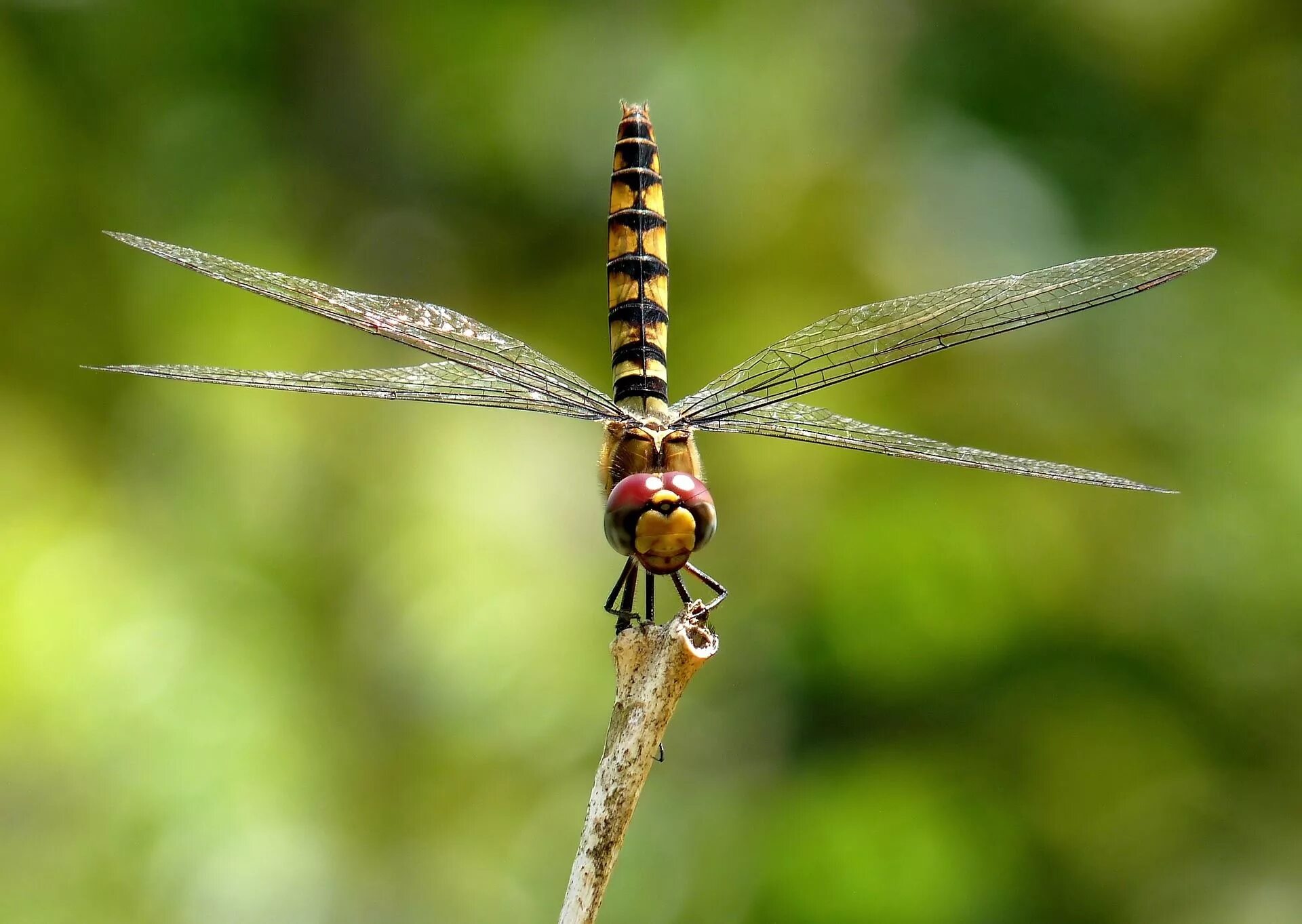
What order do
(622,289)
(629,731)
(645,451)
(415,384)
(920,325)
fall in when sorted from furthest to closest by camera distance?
(622,289) < (920,325) < (415,384) < (645,451) < (629,731)

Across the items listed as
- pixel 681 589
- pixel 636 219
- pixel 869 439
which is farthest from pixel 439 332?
pixel 869 439

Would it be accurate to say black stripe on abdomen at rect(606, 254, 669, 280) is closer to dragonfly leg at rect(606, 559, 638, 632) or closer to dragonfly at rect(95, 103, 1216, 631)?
dragonfly at rect(95, 103, 1216, 631)

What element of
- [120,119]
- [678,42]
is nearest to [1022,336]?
[678,42]

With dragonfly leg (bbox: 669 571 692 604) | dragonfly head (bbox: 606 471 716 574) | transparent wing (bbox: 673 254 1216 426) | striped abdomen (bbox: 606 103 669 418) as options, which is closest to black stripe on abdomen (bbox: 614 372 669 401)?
striped abdomen (bbox: 606 103 669 418)

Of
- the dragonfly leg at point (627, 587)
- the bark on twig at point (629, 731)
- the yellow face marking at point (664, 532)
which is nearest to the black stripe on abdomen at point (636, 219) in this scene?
the dragonfly leg at point (627, 587)

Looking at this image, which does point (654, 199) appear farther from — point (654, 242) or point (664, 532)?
point (664, 532)

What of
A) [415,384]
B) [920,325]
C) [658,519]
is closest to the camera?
[658,519]

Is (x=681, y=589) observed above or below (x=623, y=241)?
below
